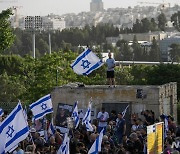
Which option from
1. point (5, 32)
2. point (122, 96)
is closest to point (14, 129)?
point (122, 96)

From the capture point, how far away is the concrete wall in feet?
99.8

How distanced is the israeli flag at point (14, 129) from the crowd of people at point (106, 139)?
580 millimetres

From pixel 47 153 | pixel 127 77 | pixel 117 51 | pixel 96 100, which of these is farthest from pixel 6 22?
pixel 117 51

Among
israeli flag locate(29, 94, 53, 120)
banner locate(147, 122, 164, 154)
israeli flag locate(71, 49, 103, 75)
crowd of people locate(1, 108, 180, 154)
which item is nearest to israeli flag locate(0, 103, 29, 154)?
crowd of people locate(1, 108, 180, 154)

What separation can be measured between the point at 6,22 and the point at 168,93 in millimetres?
19344

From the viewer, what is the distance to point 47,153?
825 inches

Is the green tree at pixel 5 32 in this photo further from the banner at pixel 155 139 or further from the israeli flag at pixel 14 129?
the israeli flag at pixel 14 129

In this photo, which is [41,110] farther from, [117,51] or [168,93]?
[117,51]

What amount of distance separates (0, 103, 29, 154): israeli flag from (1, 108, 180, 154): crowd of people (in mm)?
580

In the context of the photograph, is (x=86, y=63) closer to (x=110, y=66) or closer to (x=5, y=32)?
(x=110, y=66)

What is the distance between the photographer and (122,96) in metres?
30.8

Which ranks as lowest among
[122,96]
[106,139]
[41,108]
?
[122,96]

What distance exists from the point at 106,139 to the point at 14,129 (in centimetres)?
350

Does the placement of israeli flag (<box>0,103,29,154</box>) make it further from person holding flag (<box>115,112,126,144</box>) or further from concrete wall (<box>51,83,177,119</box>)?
concrete wall (<box>51,83,177,119</box>)
